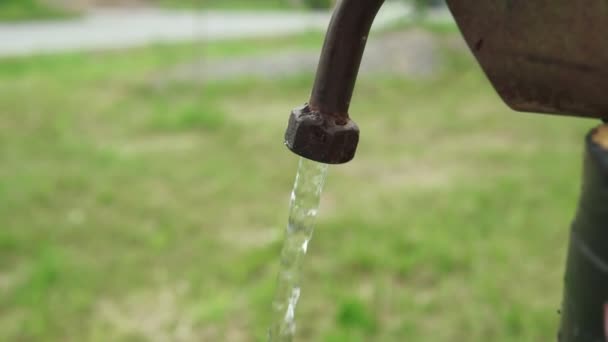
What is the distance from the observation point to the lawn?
7.41 ft

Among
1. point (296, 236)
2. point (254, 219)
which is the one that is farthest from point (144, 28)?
point (296, 236)

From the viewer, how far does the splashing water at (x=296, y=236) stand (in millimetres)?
660

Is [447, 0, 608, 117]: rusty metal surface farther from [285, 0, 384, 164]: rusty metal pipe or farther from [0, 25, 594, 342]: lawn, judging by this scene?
[0, 25, 594, 342]: lawn

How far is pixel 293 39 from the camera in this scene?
24.0 feet

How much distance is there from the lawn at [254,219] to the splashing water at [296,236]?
1.38m

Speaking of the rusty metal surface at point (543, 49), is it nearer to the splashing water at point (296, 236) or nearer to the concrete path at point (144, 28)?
the splashing water at point (296, 236)

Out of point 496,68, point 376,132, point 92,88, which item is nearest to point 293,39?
point 92,88

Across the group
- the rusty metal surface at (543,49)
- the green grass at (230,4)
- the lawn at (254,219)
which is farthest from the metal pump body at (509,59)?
the green grass at (230,4)

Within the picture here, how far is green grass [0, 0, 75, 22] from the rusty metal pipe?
28.4 feet

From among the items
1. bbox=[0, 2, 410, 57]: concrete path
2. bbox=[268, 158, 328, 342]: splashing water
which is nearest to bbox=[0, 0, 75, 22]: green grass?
bbox=[0, 2, 410, 57]: concrete path

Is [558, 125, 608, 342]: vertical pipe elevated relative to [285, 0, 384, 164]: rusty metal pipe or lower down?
lower down

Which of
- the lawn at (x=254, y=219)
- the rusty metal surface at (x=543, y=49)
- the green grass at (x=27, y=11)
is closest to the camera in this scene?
the rusty metal surface at (x=543, y=49)

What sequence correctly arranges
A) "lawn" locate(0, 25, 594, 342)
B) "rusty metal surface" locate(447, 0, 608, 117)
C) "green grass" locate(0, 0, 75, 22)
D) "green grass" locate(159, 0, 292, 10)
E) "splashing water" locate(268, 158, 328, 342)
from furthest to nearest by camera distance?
1. "green grass" locate(159, 0, 292, 10)
2. "green grass" locate(0, 0, 75, 22)
3. "lawn" locate(0, 25, 594, 342)
4. "splashing water" locate(268, 158, 328, 342)
5. "rusty metal surface" locate(447, 0, 608, 117)

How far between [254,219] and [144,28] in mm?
6201
